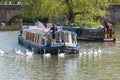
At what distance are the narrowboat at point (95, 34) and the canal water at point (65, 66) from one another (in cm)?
743

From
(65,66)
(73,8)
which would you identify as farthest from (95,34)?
(65,66)

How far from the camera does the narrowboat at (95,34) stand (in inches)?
2226

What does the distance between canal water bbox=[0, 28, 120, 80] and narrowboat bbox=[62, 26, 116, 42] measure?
7.43m

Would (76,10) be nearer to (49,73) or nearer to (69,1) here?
(69,1)

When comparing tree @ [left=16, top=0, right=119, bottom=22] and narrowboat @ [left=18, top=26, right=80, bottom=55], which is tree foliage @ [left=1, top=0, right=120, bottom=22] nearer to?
tree @ [left=16, top=0, right=119, bottom=22]

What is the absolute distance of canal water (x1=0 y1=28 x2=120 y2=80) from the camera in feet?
110

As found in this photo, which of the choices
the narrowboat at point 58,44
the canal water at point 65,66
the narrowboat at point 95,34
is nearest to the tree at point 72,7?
the narrowboat at point 95,34

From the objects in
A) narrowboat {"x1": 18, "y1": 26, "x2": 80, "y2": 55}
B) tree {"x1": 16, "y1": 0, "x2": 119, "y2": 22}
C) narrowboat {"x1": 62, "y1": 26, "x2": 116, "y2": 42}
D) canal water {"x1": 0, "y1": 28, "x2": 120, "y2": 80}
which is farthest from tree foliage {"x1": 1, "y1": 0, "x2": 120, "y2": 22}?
narrowboat {"x1": 18, "y1": 26, "x2": 80, "y2": 55}

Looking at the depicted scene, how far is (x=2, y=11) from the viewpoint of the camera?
9456cm

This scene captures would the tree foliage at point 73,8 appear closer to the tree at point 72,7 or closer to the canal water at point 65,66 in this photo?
the tree at point 72,7

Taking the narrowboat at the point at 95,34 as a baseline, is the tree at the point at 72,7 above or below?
above

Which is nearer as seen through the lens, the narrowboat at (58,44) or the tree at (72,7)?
the narrowboat at (58,44)

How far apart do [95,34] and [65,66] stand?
20.0 meters

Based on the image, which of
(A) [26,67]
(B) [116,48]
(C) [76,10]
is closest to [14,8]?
(C) [76,10]
